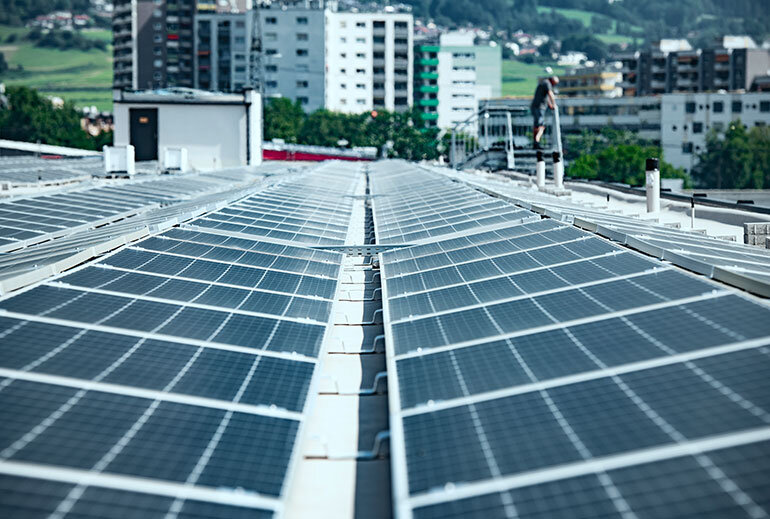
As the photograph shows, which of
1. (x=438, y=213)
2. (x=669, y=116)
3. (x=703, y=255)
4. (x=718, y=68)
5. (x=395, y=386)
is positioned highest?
(x=718, y=68)

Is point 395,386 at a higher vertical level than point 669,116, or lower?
lower

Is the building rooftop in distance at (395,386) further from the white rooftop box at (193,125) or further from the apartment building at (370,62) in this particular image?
the apartment building at (370,62)

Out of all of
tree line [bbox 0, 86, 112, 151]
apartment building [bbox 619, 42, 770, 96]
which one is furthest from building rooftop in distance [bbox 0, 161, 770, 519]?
apartment building [bbox 619, 42, 770, 96]

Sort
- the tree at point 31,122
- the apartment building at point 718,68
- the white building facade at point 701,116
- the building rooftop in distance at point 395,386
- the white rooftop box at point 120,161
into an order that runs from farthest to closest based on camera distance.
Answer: the apartment building at point 718,68 → the tree at point 31,122 → the white building facade at point 701,116 → the white rooftop box at point 120,161 → the building rooftop in distance at point 395,386

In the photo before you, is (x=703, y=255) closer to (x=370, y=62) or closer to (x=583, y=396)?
(x=583, y=396)

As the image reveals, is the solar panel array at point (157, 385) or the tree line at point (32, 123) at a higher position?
the tree line at point (32, 123)

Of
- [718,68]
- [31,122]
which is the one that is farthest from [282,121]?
[718,68]

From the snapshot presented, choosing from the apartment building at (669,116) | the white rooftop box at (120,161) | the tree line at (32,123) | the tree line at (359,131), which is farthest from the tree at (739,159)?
the white rooftop box at (120,161)
